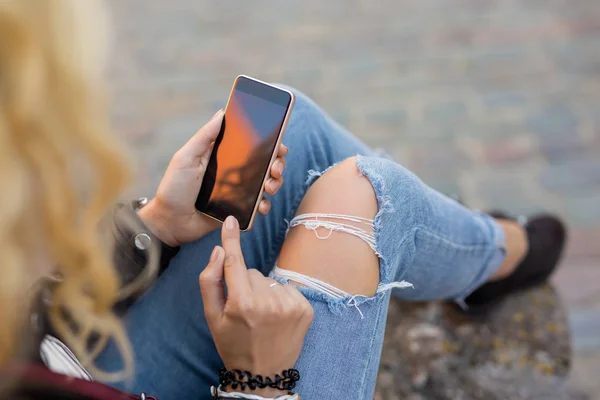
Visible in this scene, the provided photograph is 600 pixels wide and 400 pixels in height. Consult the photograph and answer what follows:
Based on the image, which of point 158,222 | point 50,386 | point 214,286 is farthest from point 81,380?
point 158,222

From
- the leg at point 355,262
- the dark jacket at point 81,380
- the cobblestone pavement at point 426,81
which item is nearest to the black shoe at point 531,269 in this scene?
the cobblestone pavement at point 426,81

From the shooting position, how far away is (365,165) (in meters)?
0.86

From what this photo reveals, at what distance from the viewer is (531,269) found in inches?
51.4

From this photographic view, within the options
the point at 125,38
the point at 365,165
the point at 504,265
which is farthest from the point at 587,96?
the point at 125,38

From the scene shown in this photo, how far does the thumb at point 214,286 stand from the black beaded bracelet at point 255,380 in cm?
7

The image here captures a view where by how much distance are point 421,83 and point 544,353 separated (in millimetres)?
901

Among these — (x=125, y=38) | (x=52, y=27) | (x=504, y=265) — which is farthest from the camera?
(x=125, y=38)

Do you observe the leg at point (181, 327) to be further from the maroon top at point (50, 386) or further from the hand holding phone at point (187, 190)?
the maroon top at point (50, 386)

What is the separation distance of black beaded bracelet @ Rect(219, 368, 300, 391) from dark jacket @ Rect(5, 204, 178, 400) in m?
0.11

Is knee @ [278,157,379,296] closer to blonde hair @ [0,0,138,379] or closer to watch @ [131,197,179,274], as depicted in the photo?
watch @ [131,197,179,274]

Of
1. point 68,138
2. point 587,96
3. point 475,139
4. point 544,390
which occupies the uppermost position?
point 68,138

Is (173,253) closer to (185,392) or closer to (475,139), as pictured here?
(185,392)

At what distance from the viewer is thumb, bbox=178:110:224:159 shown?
0.87 m

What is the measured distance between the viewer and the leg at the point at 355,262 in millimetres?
787
